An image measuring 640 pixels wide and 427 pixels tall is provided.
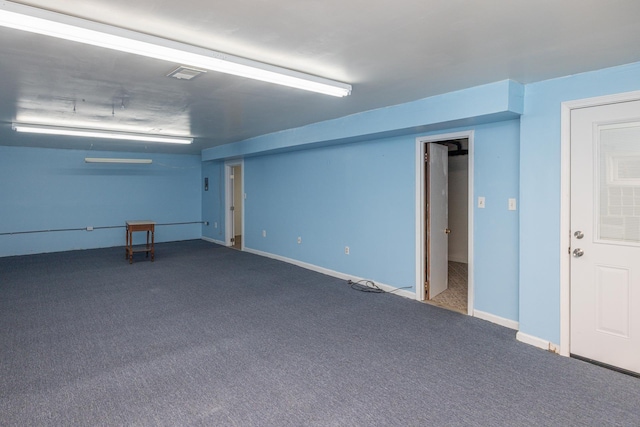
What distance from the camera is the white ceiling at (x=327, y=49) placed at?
1957 mm

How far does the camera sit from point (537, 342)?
3.18m

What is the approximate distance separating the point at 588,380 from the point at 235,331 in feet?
9.08

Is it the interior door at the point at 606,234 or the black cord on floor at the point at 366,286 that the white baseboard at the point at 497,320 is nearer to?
the interior door at the point at 606,234

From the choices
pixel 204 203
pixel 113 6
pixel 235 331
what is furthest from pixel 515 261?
pixel 204 203

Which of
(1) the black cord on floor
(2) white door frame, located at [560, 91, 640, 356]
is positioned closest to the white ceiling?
(2) white door frame, located at [560, 91, 640, 356]

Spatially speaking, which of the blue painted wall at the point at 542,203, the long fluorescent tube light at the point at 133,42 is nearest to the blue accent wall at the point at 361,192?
the blue painted wall at the point at 542,203

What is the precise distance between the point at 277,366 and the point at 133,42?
232 cm

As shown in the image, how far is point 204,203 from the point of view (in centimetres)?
941

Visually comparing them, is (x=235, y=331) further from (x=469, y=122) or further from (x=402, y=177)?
(x=469, y=122)

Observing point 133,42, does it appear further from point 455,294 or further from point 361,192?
point 455,294

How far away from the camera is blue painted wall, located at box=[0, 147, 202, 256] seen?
24.0ft

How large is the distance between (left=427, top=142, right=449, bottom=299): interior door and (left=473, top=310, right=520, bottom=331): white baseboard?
0.71m

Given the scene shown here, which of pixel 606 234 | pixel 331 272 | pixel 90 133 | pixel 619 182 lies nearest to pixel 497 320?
pixel 606 234

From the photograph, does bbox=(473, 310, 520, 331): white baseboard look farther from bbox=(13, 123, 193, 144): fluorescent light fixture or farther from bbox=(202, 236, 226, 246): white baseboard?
bbox=(202, 236, 226, 246): white baseboard
